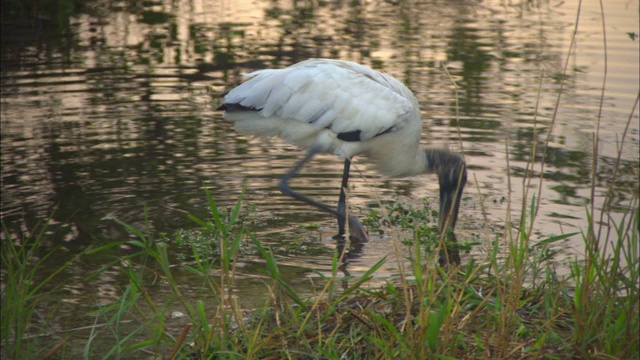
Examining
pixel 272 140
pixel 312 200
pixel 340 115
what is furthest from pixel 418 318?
pixel 272 140

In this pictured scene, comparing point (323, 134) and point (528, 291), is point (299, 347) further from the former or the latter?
point (323, 134)

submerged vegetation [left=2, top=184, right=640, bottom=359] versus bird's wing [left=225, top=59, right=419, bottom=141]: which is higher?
bird's wing [left=225, top=59, right=419, bottom=141]

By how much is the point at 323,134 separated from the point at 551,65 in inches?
235

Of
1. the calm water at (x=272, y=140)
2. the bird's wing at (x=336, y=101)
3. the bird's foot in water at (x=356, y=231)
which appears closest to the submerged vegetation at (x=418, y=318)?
the calm water at (x=272, y=140)

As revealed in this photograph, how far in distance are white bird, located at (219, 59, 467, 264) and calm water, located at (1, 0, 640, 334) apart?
20.9 inches

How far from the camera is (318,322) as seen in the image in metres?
3.96

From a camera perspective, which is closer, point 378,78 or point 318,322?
point 318,322

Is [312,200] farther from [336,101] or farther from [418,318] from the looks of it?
[418,318]

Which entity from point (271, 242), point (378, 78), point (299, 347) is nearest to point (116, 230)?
point (271, 242)

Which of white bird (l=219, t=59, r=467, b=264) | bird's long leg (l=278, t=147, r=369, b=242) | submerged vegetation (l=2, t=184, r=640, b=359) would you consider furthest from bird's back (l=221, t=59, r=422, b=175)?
submerged vegetation (l=2, t=184, r=640, b=359)

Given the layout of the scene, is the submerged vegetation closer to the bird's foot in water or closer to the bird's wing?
the bird's foot in water

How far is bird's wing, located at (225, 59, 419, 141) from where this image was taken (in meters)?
6.37

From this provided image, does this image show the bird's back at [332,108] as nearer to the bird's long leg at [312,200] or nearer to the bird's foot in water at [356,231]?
the bird's long leg at [312,200]

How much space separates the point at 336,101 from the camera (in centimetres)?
642
